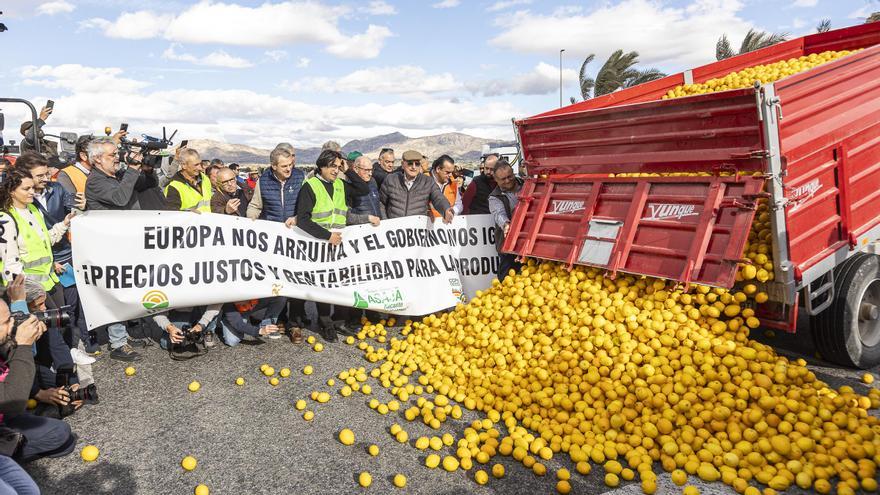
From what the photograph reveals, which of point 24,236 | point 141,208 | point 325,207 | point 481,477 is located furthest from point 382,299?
point 24,236

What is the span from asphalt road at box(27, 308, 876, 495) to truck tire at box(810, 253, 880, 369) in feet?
0.80

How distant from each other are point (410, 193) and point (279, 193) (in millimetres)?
1860

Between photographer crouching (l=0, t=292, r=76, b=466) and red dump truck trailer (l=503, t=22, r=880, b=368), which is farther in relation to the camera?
red dump truck trailer (l=503, t=22, r=880, b=368)

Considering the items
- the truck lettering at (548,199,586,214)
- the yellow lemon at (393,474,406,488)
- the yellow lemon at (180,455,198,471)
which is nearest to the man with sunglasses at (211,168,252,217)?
the yellow lemon at (180,455,198,471)

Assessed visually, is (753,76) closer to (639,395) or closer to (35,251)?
(639,395)

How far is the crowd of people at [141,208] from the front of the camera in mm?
4984

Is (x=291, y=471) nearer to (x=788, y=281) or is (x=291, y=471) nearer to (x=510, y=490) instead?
(x=510, y=490)

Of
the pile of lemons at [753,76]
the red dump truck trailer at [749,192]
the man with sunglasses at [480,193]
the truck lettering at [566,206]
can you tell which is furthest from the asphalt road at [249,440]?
the pile of lemons at [753,76]

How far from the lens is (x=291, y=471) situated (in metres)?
4.31

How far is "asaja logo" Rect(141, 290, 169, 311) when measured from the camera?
6.37 m

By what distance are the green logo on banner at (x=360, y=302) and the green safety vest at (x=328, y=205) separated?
0.98 m

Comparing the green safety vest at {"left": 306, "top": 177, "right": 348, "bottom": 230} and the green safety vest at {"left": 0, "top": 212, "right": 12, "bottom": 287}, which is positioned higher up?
the green safety vest at {"left": 306, "top": 177, "right": 348, "bottom": 230}

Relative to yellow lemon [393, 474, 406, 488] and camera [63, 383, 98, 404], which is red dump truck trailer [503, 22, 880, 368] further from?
camera [63, 383, 98, 404]

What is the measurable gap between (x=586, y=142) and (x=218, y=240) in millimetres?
4515
